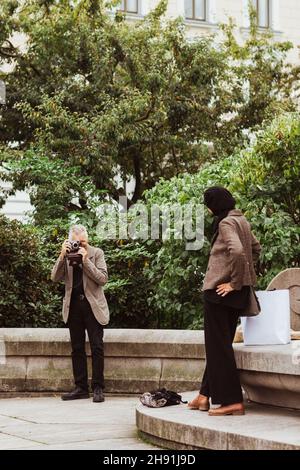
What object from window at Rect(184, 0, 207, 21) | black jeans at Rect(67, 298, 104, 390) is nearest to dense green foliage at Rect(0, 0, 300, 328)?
black jeans at Rect(67, 298, 104, 390)

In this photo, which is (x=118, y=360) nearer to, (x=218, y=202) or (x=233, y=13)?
(x=218, y=202)

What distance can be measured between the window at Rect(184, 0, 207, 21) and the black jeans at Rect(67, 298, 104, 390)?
19.3 m

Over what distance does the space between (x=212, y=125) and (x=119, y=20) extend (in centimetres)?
272

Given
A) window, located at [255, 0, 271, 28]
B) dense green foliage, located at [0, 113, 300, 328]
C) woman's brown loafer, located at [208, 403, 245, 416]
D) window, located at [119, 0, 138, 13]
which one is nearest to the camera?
woman's brown loafer, located at [208, 403, 245, 416]

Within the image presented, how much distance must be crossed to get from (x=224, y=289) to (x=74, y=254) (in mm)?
3146

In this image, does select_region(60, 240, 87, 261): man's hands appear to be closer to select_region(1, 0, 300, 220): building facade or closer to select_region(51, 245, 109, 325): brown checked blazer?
select_region(51, 245, 109, 325): brown checked blazer

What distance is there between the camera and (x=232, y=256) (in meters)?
7.62

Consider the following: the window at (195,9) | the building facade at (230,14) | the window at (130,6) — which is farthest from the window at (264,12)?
the window at (130,6)

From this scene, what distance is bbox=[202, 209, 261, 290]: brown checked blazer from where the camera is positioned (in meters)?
7.62

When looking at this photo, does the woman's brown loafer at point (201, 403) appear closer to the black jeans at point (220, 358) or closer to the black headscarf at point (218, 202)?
the black jeans at point (220, 358)

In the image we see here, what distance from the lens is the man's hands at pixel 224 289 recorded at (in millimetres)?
7648

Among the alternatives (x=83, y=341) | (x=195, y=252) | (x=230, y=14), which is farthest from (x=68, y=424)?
(x=230, y=14)

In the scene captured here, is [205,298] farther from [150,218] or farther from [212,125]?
[212,125]
